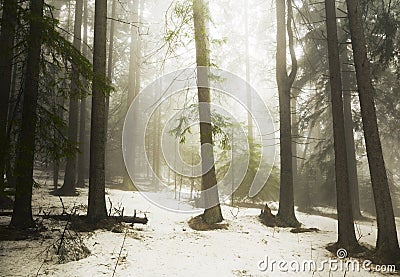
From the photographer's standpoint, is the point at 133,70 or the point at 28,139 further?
the point at 133,70

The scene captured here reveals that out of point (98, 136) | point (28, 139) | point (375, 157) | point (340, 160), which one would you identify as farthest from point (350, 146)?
point (28, 139)

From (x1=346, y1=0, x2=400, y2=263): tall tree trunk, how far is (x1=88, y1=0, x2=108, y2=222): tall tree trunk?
6.95 m

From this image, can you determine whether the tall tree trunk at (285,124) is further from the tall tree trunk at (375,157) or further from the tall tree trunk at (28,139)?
the tall tree trunk at (28,139)

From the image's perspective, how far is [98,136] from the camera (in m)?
8.08

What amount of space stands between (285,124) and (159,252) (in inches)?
299

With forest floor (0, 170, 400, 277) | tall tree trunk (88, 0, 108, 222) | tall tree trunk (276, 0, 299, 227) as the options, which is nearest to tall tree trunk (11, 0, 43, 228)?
forest floor (0, 170, 400, 277)

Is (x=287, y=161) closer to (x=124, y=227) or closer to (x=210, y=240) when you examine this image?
(x=210, y=240)

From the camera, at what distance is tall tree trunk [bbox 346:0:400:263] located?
22.0 ft

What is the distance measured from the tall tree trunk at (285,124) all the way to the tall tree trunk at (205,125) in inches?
114

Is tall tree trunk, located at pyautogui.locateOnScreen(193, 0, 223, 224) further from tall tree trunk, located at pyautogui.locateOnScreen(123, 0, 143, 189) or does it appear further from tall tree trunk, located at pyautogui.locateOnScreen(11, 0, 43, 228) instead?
tall tree trunk, located at pyautogui.locateOnScreen(123, 0, 143, 189)

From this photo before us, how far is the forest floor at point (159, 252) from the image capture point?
4789 millimetres

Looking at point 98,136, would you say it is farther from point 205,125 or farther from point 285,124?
point 285,124

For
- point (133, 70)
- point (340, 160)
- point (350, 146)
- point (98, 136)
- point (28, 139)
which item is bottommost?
point (340, 160)

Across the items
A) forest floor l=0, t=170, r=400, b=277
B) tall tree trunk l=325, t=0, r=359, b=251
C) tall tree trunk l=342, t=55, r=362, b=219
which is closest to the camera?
forest floor l=0, t=170, r=400, b=277
